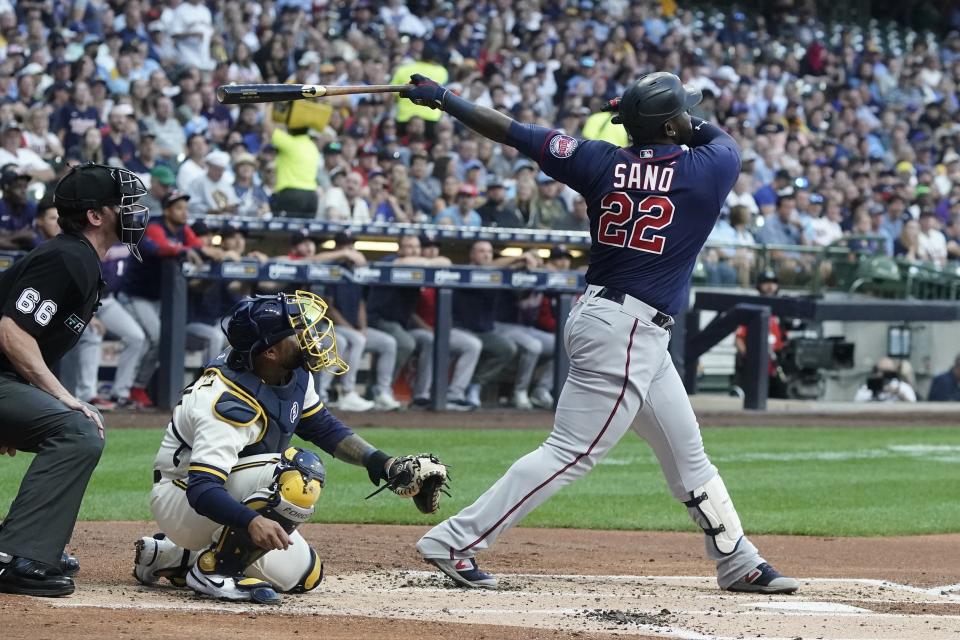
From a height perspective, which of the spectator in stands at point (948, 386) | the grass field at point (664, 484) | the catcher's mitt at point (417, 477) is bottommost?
the spectator in stands at point (948, 386)

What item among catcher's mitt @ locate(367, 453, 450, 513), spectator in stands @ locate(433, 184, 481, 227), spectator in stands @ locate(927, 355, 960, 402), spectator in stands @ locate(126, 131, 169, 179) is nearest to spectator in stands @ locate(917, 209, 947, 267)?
spectator in stands @ locate(927, 355, 960, 402)

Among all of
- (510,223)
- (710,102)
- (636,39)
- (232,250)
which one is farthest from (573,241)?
(636,39)

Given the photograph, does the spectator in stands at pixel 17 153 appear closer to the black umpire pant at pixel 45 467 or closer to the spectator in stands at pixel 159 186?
the spectator in stands at pixel 159 186

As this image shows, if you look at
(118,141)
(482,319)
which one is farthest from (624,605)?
(118,141)

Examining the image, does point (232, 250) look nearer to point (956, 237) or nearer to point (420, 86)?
point (420, 86)

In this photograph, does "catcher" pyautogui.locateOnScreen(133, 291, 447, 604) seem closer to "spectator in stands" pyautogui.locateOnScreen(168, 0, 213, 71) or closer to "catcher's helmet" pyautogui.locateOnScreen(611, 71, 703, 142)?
"catcher's helmet" pyautogui.locateOnScreen(611, 71, 703, 142)

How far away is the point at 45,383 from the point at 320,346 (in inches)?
37.3

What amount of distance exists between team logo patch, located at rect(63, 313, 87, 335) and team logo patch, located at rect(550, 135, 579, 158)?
1.80 metres

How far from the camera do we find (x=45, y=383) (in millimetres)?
4996

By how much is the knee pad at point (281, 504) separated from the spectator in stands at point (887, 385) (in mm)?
12735

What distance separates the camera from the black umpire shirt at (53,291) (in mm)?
4980

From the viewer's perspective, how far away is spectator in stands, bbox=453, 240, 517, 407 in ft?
45.3

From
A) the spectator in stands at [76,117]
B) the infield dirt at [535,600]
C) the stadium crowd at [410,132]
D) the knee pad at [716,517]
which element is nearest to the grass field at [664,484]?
the infield dirt at [535,600]

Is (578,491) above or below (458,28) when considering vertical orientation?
below
